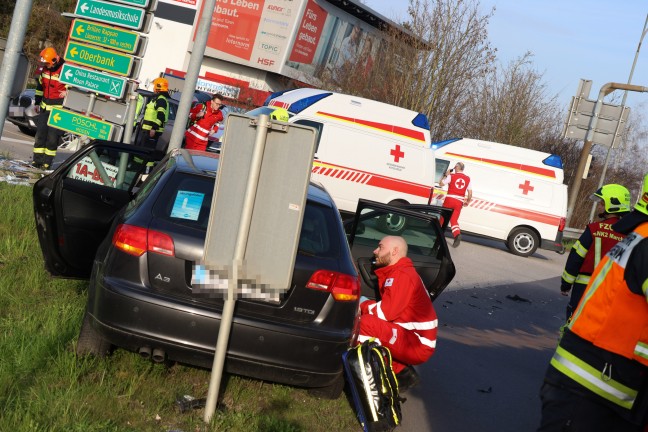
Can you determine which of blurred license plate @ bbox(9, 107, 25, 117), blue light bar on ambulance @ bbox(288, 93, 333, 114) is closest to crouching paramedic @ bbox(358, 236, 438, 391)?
blue light bar on ambulance @ bbox(288, 93, 333, 114)

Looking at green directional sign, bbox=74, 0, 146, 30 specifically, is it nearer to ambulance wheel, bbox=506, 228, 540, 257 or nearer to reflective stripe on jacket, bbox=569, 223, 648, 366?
reflective stripe on jacket, bbox=569, 223, 648, 366

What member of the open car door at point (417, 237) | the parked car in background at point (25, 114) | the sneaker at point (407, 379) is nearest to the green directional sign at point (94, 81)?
the open car door at point (417, 237)

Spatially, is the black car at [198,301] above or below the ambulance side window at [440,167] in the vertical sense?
below

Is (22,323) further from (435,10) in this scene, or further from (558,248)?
(435,10)

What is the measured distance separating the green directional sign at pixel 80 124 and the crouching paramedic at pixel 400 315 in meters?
4.93

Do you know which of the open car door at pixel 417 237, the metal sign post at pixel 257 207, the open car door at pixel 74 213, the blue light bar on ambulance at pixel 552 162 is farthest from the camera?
the blue light bar on ambulance at pixel 552 162

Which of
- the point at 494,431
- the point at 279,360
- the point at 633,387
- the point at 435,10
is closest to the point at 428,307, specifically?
the point at 494,431

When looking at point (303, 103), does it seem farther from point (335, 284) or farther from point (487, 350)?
point (335, 284)

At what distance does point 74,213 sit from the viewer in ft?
22.4

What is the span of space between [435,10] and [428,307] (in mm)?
23216

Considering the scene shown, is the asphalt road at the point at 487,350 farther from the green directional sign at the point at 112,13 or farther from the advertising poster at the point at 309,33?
the advertising poster at the point at 309,33

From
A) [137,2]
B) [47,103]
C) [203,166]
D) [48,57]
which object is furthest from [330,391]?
[48,57]

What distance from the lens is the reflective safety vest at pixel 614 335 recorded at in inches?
135

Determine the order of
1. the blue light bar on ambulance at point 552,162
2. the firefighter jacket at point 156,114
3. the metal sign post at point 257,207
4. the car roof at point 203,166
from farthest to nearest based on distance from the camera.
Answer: the blue light bar on ambulance at point 552,162 → the firefighter jacket at point 156,114 → the car roof at point 203,166 → the metal sign post at point 257,207
